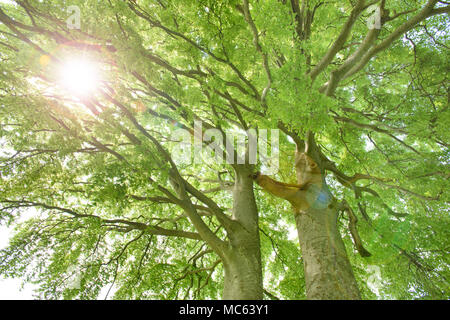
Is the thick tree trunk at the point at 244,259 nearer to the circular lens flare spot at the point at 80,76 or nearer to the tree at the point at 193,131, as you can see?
the tree at the point at 193,131

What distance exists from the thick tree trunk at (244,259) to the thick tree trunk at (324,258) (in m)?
0.75

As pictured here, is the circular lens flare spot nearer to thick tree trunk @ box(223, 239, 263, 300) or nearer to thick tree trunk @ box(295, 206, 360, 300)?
thick tree trunk @ box(223, 239, 263, 300)

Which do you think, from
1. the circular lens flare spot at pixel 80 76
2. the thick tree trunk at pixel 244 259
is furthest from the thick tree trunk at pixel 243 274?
the circular lens flare spot at pixel 80 76

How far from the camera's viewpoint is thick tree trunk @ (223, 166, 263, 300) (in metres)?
3.15

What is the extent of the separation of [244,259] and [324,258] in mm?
1192

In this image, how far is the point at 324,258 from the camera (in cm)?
299

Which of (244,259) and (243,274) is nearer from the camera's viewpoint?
(243,274)

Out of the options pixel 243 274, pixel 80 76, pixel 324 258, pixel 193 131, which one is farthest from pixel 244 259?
pixel 80 76

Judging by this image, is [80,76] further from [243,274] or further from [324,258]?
[324,258]

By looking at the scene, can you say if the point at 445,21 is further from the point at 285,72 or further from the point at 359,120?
the point at 285,72

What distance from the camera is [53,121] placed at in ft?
10.0

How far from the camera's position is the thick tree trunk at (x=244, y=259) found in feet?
10.3

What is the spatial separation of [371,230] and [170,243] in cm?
457

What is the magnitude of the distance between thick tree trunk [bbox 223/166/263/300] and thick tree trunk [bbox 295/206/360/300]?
29.7 inches
